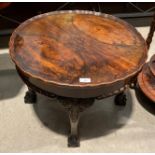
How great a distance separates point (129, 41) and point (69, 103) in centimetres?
42

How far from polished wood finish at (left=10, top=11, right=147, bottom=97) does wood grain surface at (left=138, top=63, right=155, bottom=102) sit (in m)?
0.36

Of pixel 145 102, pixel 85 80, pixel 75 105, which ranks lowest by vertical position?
pixel 145 102

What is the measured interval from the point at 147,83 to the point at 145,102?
12cm

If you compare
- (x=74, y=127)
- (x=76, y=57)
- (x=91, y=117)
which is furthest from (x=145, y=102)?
(x=76, y=57)

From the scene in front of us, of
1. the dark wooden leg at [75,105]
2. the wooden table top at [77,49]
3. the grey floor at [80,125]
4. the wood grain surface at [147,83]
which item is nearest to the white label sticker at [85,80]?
the wooden table top at [77,49]

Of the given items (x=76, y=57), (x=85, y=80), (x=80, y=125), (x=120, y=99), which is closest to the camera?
(x=85, y=80)

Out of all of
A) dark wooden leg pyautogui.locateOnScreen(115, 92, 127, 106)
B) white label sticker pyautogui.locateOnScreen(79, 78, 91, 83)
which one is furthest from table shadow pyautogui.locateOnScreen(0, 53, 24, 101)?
white label sticker pyautogui.locateOnScreen(79, 78, 91, 83)

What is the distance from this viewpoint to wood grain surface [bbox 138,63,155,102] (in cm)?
182

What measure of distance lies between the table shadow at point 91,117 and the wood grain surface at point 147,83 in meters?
0.12

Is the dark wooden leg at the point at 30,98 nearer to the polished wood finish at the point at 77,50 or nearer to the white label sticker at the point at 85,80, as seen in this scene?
the polished wood finish at the point at 77,50

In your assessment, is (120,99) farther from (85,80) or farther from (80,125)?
(85,80)

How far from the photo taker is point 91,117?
1.80 metres

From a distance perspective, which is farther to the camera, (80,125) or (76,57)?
(80,125)

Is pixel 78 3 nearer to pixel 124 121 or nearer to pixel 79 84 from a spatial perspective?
pixel 124 121
